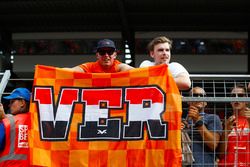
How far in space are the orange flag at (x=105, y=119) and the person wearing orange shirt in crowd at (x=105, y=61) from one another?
18 centimetres

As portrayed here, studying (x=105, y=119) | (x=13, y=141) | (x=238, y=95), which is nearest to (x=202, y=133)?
(x=238, y=95)

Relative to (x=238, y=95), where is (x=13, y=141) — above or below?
Answer: below

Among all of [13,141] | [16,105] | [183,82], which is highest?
[183,82]

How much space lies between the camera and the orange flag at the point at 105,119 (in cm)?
402

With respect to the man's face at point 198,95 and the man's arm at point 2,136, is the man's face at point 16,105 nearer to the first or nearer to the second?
the man's arm at point 2,136

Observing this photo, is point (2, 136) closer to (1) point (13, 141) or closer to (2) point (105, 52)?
(1) point (13, 141)

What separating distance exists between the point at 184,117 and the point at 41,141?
4.05ft

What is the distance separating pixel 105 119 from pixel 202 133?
2.68ft

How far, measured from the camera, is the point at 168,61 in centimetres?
448

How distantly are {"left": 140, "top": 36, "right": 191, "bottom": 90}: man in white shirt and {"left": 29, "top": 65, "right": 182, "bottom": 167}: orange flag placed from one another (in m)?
0.12

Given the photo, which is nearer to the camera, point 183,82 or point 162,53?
point 183,82

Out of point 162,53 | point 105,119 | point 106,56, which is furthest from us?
point 162,53

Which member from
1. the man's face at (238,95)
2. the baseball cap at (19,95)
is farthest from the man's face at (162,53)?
the baseball cap at (19,95)

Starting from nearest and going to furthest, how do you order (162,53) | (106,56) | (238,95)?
(106,56)
(162,53)
(238,95)
